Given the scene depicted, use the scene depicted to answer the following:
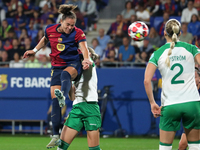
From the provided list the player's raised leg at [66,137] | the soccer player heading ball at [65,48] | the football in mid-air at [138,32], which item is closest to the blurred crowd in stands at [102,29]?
the football in mid-air at [138,32]

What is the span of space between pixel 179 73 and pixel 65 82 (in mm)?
1743

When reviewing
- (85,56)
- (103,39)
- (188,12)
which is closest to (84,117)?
(85,56)

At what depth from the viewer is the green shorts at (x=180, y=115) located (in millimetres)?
4371

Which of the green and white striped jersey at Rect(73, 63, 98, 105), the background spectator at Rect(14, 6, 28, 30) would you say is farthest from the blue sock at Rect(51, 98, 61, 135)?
the background spectator at Rect(14, 6, 28, 30)

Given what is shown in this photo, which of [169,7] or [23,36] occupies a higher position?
[169,7]

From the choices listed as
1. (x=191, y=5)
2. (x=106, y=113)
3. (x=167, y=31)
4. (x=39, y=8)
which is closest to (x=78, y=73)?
(x=167, y=31)

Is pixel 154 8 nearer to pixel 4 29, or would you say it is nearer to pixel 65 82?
pixel 4 29

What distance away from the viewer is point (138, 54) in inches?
500

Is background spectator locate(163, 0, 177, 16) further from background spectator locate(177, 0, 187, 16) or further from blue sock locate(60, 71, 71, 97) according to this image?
blue sock locate(60, 71, 71, 97)

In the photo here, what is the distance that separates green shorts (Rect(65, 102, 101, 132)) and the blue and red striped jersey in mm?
814

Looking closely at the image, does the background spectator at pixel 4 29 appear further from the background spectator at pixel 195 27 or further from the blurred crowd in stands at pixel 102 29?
the background spectator at pixel 195 27

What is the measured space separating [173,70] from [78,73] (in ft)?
5.69

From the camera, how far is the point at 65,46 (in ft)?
19.6

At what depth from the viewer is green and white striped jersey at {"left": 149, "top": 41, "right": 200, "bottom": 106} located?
4402mm
